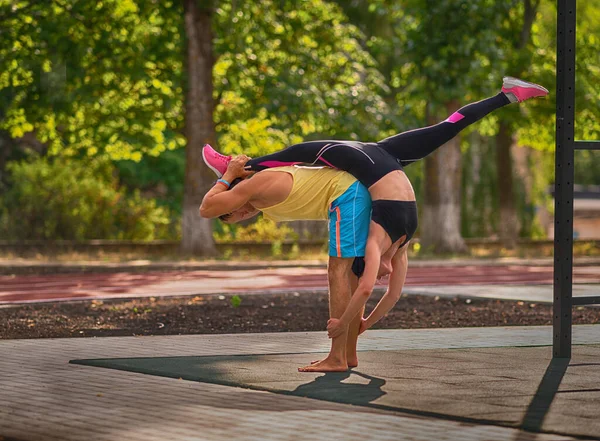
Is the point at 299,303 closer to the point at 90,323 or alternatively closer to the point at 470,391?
the point at 90,323

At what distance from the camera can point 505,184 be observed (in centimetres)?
3503

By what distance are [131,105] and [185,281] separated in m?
9.81

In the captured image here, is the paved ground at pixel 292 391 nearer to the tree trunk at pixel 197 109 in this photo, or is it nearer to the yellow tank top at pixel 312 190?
the yellow tank top at pixel 312 190

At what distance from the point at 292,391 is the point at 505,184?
27681 millimetres

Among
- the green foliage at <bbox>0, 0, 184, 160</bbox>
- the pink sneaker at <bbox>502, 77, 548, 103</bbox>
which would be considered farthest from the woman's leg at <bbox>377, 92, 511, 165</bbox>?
the green foliage at <bbox>0, 0, 184, 160</bbox>

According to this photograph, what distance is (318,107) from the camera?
1154 inches

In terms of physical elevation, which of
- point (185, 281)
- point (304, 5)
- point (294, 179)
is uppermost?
point (304, 5)

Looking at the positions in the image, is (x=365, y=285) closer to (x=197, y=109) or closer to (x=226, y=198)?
(x=226, y=198)

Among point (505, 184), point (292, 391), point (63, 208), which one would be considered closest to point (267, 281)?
point (63, 208)

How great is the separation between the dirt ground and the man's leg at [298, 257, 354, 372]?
325cm

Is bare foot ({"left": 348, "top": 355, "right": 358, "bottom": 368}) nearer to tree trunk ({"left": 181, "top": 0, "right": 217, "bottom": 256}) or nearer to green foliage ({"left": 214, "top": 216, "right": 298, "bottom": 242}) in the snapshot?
tree trunk ({"left": 181, "top": 0, "right": 217, "bottom": 256})

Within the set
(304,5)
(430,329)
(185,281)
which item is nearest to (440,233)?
(304,5)

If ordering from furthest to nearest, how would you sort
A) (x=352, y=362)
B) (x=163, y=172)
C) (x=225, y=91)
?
1. (x=163, y=172)
2. (x=225, y=91)
3. (x=352, y=362)

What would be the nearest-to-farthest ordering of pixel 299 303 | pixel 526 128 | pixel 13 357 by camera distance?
pixel 13 357 < pixel 299 303 < pixel 526 128
